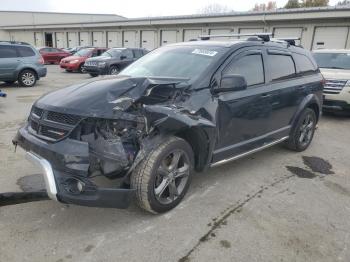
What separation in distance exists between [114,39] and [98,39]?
139 inches

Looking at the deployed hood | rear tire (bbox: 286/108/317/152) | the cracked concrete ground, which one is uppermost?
the deployed hood

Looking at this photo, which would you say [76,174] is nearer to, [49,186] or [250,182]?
[49,186]

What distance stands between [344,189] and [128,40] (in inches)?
1243

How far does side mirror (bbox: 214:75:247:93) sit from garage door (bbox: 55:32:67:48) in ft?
148

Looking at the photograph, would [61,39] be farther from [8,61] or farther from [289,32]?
[8,61]

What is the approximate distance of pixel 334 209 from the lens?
3.86 m

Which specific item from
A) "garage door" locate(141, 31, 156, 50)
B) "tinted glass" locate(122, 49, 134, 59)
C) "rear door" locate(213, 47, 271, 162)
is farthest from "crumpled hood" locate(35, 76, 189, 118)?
"garage door" locate(141, 31, 156, 50)

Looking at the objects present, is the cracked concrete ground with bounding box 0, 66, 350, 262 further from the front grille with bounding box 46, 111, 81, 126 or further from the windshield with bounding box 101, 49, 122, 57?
the windshield with bounding box 101, 49, 122, 57

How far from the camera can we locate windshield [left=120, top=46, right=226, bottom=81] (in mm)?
4043

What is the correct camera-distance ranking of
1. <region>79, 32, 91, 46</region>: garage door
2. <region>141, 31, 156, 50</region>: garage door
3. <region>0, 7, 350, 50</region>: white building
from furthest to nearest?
<region>79, 32, 91, 46</region>: garage door, <region>141, 31, 156, 50</region>: garage door, <region>0, 7, 350, 50</region>: white building

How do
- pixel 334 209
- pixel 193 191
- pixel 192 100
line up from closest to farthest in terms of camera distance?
pixel 192 100, pixel 334 209, pixel 193 191

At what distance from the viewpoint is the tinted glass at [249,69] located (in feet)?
13.8

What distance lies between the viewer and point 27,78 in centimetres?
1339

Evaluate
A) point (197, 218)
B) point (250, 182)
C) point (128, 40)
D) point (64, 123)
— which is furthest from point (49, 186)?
point (128, 40)
